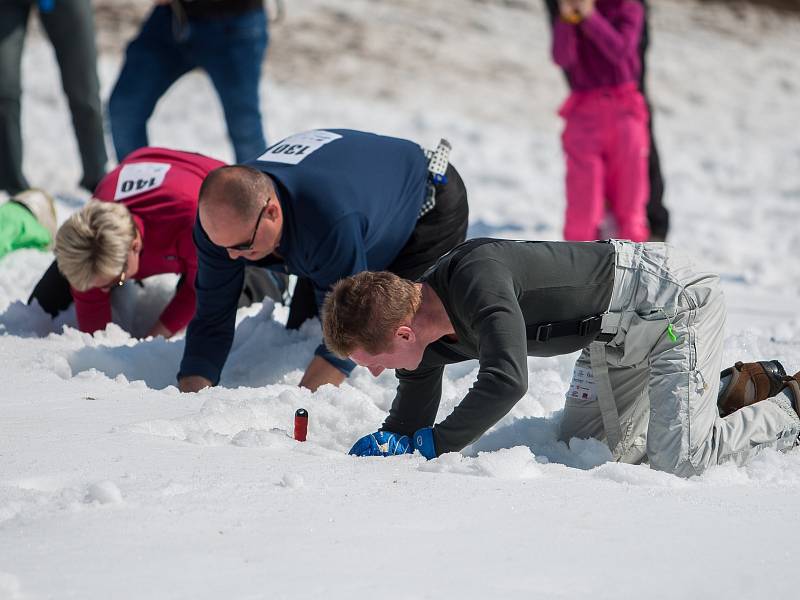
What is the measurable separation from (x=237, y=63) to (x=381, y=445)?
10.6ft

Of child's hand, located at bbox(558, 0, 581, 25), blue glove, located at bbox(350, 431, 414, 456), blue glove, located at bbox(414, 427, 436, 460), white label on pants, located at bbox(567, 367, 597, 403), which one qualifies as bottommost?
blue glove, located at bbox(350, 431, 414, 456)

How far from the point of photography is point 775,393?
3477 millimetres

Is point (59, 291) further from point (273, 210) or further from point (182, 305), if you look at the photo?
point (273, 210)

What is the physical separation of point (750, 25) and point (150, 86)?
1007 cm

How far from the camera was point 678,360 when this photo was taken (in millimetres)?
3168

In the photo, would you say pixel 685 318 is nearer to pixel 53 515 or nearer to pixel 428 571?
pixel 428 571

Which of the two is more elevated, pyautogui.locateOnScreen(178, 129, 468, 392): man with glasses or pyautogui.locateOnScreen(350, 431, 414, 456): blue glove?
pyautogui.locateOnScreen(178, 129, 468, 392): man with glasses

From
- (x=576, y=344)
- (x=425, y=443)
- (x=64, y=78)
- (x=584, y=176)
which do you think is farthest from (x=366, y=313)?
(x=64, y=78)

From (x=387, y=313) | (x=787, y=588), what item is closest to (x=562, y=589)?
(x=787, y=588)

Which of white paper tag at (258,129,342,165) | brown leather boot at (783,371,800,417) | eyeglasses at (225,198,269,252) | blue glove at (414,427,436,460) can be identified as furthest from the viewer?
white paper tag at (258,129,342,165)

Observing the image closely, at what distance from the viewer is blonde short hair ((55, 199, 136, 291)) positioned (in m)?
4.08

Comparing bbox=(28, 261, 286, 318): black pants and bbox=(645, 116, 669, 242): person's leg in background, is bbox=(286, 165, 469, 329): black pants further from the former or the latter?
bbox=(645, 116, 669, 242): person's leg in background

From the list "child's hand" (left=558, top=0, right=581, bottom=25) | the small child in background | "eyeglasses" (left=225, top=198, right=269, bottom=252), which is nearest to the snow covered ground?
the small child in background

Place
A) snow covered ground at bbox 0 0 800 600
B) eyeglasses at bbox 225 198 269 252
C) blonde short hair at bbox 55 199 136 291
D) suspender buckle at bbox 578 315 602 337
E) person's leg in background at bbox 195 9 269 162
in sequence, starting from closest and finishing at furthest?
snow covered ground at bbox 0 0 800 600 < suspender buckle at bbox 578 315 602 337 < eyeglasses at bbox 225 198 269 252 < blonde short hair at bbox 55 199 136 291 < person's leg in background at bbox 195 9 269 162
